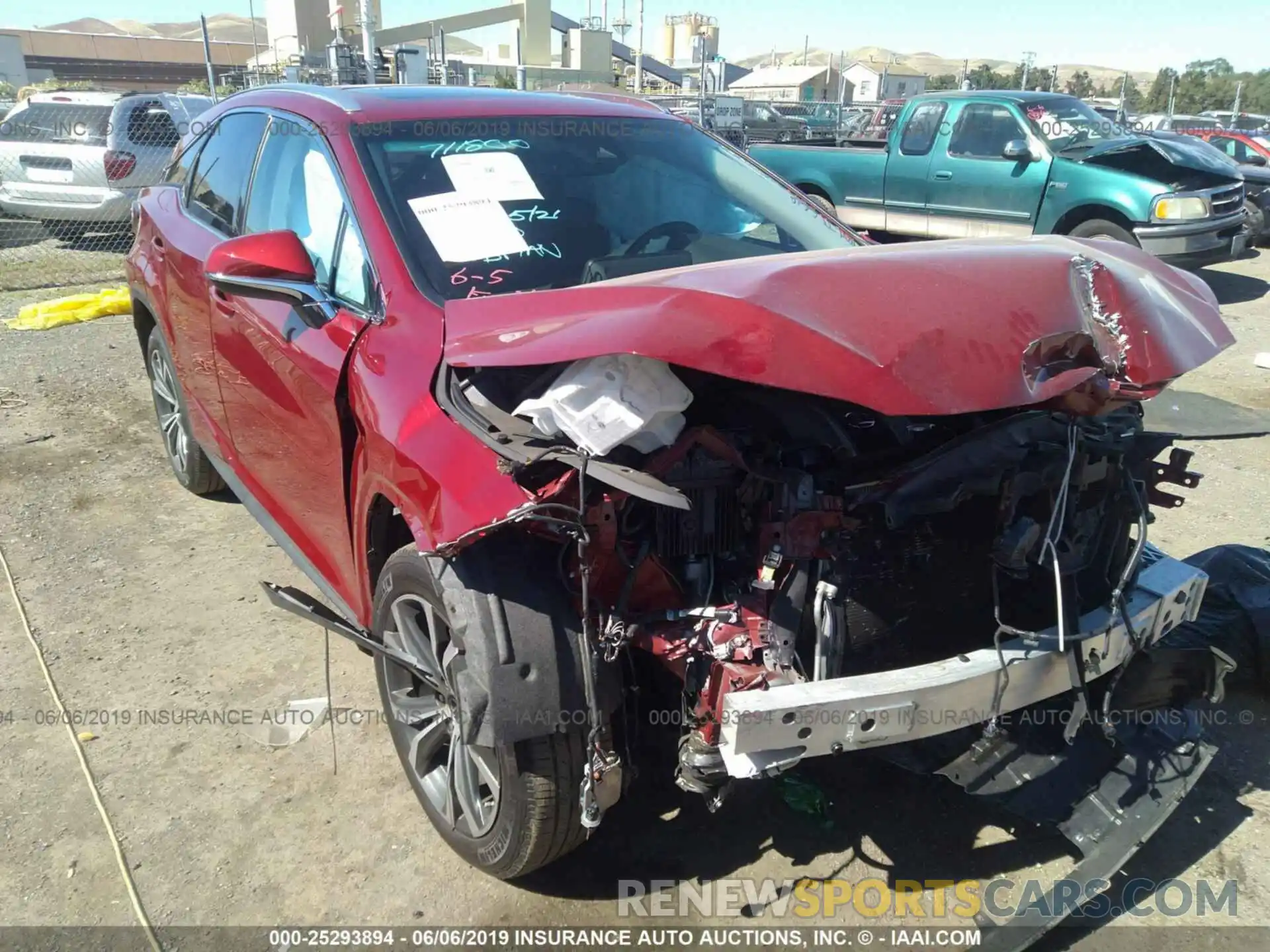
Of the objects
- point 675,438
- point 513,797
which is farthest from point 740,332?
point 513,797

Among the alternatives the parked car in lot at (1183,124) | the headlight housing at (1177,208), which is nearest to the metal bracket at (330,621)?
the headlight housing at (1177,208)

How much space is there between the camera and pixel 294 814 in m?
2.76

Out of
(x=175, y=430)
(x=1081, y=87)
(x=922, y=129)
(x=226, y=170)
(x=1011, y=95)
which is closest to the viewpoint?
(x=226, y=170)

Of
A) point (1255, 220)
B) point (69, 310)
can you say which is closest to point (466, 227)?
point (69, 310)

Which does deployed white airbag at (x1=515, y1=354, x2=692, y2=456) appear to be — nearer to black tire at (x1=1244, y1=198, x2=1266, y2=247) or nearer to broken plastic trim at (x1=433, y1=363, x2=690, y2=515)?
broken plastic trim at (x1=433, y1=363, x2=690, y2=515)

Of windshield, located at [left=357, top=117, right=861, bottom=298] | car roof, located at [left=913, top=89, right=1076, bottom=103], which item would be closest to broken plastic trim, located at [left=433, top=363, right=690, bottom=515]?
windshield, located at [left=357, top=117, right=861, bottom=298]

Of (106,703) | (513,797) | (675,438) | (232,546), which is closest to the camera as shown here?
(675,438)

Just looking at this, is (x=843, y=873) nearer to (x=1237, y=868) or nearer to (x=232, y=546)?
(x=1237, y=868)

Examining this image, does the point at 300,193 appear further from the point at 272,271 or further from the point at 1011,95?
the point at 1011,95

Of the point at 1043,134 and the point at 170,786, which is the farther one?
the point at 1043,134

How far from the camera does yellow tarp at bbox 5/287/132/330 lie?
813 cm

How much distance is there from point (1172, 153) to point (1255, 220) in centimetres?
315

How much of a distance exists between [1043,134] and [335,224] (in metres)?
8.42

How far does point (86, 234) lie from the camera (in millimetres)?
11344
